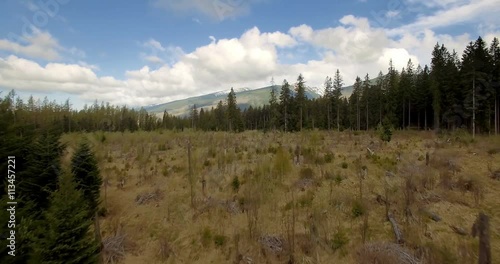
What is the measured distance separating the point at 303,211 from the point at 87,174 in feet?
25.0

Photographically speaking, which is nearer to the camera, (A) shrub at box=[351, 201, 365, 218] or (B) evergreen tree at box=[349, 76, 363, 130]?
(A) shrub at box=[351, 201, 365, 218]

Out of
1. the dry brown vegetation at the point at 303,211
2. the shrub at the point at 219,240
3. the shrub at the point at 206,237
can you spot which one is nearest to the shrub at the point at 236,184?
the dry brown vegetation at the point at 303,211

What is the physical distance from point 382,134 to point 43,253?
1990 centimetres

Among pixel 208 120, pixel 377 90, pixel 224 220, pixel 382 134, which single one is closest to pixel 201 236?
pixel 224 220

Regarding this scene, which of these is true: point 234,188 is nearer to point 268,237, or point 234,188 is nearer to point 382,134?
point 268,237

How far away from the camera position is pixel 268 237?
8.31 metres

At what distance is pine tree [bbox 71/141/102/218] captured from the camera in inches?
377

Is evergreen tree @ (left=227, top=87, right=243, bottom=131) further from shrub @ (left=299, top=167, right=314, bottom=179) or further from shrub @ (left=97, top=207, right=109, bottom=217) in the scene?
shrub @ (left=97, top=207, right=109, bottom=217)

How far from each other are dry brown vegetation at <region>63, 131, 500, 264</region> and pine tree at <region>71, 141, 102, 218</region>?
0.97m

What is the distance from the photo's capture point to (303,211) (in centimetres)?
933

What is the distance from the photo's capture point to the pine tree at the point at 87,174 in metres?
9.58

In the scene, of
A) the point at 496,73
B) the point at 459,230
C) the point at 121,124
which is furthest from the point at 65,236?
the point at 121,124

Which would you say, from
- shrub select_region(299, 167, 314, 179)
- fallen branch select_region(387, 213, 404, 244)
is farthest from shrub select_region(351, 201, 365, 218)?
shrub select_region(299, 167, 314, 179)

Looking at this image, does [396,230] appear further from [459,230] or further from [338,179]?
[338,179]
